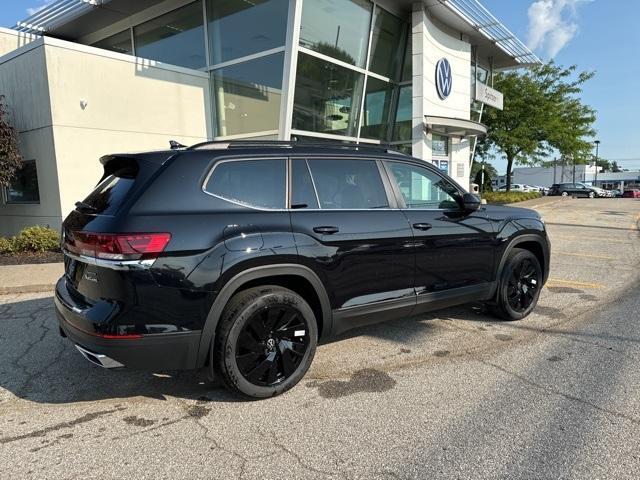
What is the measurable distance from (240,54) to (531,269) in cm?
982

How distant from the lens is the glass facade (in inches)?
448

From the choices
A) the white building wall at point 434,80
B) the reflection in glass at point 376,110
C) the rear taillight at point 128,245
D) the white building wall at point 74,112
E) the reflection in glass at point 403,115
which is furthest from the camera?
the reflection in glass at point 403,115

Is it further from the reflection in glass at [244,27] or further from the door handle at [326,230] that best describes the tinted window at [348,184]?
the reflection in glass at [244,27]

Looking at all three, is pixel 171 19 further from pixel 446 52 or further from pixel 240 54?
pixel 446 52

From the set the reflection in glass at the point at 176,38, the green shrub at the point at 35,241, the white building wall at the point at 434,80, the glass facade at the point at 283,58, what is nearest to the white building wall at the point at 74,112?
the green shrub at the point at 35,241

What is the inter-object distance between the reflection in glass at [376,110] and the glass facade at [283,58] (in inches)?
1.3

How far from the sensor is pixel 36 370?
12.7 feet

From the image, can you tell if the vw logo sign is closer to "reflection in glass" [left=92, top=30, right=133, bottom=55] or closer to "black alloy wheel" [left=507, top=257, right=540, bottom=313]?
"reflection in glass" [left=92, top=30, right=133, bottom=55]

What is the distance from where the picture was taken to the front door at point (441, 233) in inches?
160

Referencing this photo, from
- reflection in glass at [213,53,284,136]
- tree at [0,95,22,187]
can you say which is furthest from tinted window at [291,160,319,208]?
tree at [0,95,22,187]

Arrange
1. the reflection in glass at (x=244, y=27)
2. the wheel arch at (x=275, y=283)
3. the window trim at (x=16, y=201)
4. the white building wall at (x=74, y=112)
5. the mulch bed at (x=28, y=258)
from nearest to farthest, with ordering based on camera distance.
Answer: the wheel arch at (x=275, y=283) → the mulch bed at (x=28, y=258) → the white building wall at (x=74, y=112) → the window trim at (x=16, y=201) → the reflection in glass at (x=244, y=27)

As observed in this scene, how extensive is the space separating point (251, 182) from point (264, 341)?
1171 mm

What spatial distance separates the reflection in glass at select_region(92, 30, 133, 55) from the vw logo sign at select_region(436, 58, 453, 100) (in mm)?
10742

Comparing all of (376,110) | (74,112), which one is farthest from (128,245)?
(376,110)
